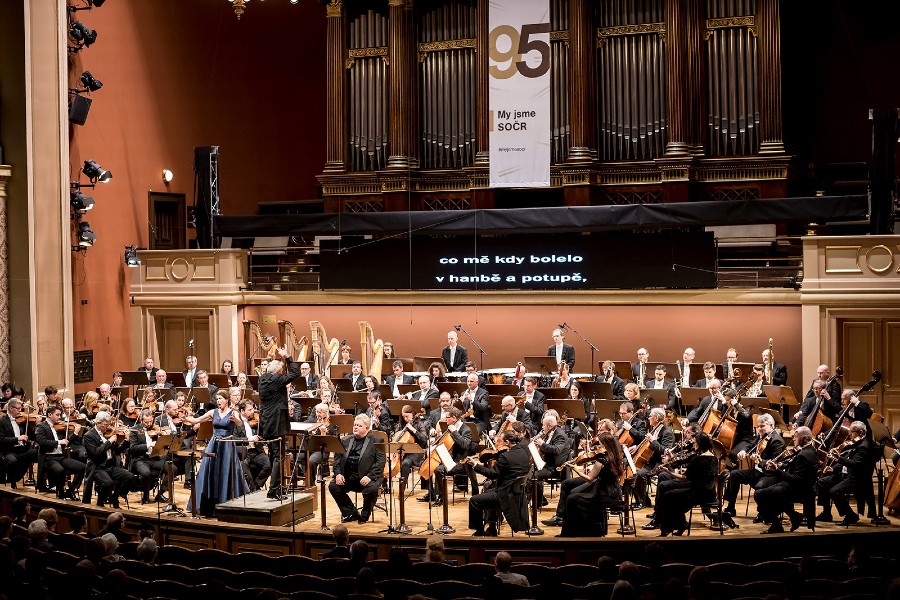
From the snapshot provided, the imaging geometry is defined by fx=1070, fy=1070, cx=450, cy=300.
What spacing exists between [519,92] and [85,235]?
7322 mm

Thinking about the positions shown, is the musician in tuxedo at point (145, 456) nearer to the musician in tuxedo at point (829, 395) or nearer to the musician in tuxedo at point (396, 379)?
the musician in tuxedo at point (396, 379)

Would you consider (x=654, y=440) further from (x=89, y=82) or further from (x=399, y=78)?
(x=89, y=82)

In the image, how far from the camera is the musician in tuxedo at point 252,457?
11773mm

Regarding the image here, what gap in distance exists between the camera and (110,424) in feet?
39.2

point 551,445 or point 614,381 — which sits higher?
point 614,381

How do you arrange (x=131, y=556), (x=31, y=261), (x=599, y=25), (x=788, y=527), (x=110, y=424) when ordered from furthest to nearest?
(x=599, y=25), (x=31, y=261), (x=110, y=424), (x=788, y=527), (x=131, y=556)

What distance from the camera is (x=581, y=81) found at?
17547 mm

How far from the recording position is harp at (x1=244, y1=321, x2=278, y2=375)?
16.2 m

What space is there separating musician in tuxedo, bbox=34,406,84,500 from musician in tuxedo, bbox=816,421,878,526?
320 inches

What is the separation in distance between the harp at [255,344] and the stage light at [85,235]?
2809mm

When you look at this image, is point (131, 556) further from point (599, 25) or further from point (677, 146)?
point (599, 25)

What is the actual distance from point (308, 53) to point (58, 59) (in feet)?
19.3

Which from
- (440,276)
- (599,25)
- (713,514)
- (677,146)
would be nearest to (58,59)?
(440,276)

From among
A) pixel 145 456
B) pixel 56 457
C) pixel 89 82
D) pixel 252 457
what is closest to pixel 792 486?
pixel 252 457
